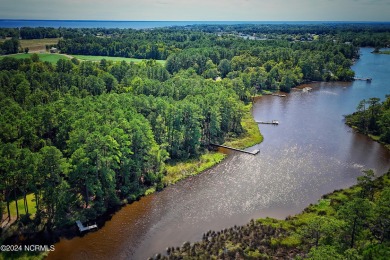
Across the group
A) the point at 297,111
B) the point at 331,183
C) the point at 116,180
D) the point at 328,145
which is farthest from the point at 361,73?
the point at 116,180

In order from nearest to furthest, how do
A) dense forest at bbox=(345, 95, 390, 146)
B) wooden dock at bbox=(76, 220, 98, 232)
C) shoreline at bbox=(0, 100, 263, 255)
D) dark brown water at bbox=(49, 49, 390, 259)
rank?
1. shoreline at bbox=(0, 100, 263, 255)
2. dark brown water at bbox=(49, 49, 390, 259)
3. wooden dock at bbox=(76, 220, 98, 232)
4. dense forest at bbox=(345, 95, 390, 146)

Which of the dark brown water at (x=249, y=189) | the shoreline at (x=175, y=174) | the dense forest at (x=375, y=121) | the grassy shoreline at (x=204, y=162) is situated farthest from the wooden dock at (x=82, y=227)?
the dense forest at (x=375, y=121)

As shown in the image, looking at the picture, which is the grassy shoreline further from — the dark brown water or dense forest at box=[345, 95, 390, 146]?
dense forest at box=[345, 95, 390, 146]

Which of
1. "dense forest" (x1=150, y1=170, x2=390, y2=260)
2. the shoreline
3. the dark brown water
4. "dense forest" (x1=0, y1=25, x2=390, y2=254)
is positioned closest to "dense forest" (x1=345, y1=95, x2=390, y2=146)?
"dense forest" (x1=0, y1=25, x2=390, y2=254)

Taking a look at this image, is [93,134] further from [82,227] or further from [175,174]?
[175,174]

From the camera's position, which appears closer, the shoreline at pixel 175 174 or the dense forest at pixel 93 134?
the shoreline at pixel 175 174

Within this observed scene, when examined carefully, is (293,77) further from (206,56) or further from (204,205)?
(204,205)

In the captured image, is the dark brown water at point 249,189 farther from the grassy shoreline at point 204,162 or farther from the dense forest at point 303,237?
the dense forest at point 303,237
